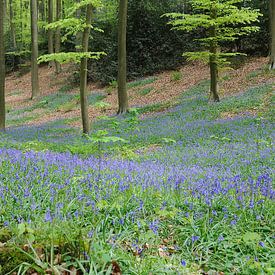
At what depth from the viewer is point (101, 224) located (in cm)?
361

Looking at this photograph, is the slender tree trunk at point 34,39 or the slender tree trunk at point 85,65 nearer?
the slender tree trunk at point 85,65

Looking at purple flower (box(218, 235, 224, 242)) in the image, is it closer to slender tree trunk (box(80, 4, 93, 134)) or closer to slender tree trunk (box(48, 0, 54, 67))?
slender tree trunk (box(80, 4, 93, 134))

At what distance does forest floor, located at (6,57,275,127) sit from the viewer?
21484 millimetres

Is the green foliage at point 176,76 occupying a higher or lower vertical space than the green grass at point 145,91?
higher

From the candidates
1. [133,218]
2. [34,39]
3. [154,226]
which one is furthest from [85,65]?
[34,39]

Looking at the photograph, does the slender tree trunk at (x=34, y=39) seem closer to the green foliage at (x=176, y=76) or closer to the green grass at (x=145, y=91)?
the green grass at (x=145, y=91)

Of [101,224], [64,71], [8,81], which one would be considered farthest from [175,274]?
[8,81]

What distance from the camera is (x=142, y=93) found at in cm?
2527

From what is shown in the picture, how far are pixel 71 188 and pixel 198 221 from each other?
1561mm

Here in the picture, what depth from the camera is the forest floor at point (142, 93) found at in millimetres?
21484

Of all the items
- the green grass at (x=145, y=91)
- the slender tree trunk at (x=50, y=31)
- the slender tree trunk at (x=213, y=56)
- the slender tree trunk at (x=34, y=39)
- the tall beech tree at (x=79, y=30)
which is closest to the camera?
the tall beech tree at (x=79, y=30)

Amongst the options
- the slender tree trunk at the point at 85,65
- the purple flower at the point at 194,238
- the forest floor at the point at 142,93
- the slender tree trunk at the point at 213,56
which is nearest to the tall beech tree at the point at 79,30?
the slender tree trunk at the point at 85,65

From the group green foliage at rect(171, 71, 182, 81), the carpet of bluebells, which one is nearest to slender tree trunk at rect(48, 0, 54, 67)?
green foliage at rect(171, 71, 182, 81)

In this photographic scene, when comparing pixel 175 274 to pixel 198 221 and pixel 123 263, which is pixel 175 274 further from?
pixel 198 221
